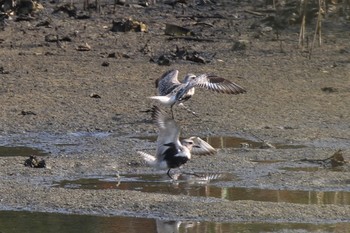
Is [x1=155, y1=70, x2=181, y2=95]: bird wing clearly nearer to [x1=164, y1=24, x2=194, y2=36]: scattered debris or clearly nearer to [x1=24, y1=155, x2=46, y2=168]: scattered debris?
[x1=24, y1=155, x2=46, y2=168]: scattered debris

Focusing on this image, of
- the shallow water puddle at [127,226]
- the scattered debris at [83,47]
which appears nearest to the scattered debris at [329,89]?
the scattered debris at [83,47]

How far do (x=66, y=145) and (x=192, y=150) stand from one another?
1.83 meters

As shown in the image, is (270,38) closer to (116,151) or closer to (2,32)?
(2,32)

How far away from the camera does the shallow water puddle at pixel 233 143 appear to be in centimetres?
1213

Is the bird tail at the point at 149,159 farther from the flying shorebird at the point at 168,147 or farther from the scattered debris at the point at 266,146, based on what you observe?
the scattered debris at the point at 266,146

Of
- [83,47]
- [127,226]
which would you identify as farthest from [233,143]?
[83,47]

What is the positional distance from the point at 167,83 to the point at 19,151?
7.67 feet

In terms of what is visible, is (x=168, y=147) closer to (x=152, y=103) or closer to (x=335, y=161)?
(x=335, y=161)

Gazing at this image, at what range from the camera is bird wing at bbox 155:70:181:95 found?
43.9ft

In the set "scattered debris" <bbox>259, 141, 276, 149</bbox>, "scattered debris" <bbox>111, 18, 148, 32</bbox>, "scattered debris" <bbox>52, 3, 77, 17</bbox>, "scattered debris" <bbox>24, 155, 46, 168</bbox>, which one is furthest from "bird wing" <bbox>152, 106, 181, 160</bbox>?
"scattered debris" <bbox>52, 3, 77, 17</bbox>

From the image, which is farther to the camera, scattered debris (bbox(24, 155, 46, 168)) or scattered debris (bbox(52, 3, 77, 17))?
scattered debris (bbox(52, 3, 77, 17))

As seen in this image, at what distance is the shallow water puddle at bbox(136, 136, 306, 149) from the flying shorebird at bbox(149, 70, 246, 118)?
53 cm

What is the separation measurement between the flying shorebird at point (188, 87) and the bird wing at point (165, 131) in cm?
184

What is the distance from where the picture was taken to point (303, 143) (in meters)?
12.3
